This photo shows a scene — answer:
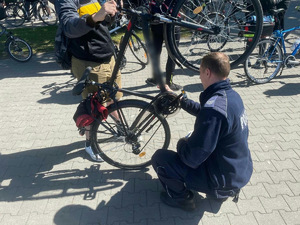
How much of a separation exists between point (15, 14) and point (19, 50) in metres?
5.30

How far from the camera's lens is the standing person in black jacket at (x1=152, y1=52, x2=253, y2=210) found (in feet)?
6.15

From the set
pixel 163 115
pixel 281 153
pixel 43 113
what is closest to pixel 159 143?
pixel 163 115

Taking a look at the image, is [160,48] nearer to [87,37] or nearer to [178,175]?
[87,37]

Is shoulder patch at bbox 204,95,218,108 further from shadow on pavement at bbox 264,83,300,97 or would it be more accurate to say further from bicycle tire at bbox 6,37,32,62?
bicycle tire at bbox 6,37,32,62

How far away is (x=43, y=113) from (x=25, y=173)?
57.1 inches

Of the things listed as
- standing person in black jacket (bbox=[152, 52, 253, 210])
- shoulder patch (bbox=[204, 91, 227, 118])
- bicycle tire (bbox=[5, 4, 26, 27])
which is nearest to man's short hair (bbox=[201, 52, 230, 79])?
standing person in black jacket (bbox=[152, 52, 253, 210])

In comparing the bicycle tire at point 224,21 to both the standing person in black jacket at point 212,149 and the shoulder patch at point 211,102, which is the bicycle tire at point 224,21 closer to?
the standing person in black jacket at point 212,149

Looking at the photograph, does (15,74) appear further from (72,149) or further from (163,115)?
(163,115)

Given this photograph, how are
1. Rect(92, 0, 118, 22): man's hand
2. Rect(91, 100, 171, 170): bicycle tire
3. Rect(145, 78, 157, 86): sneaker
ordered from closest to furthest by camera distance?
Rect(92, 0, 118, 22): man's hand, Rect(91, 100, 171, 170): bicycle tire, Rect(145, 78, 157, 86): sneaker

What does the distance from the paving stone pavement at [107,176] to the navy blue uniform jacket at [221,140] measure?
521 mm

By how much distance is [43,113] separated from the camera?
4.21 m

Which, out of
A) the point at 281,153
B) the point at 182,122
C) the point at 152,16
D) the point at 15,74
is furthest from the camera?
the point at 15,74

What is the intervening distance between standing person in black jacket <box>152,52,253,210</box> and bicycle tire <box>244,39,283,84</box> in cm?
309

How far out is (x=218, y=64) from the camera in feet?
6.31
